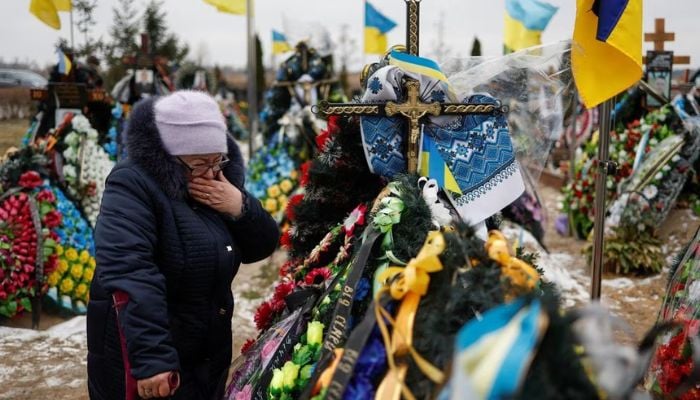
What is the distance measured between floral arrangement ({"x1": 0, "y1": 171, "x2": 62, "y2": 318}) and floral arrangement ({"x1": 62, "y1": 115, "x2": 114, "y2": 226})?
0.47 metres

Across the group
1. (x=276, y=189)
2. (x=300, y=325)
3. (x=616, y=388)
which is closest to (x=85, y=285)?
(x=276, y=189)

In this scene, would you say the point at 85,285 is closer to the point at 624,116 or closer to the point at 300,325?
the point at 300,325

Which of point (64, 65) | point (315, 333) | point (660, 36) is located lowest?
point (315, 333)

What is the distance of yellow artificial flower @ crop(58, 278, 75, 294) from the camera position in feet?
17.3

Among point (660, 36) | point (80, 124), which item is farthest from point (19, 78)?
point (660, 36)

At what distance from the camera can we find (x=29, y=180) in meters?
5.31

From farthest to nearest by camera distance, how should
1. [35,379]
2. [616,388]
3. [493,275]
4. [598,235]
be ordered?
[35,379] < [598,235] < [493,275] < [616,388]

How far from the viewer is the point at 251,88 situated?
11.2m

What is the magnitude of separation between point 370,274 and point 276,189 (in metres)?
6.23

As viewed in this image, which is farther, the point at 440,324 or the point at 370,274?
the point at 370,274

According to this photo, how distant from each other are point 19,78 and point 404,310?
297 inches

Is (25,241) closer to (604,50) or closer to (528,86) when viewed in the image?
(528,86)

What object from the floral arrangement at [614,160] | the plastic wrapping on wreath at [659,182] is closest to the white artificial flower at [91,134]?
the floral arrangement at [614,160]

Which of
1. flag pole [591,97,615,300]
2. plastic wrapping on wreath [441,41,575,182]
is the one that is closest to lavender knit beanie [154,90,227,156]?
plastic wrapping on wreath [441,41,575,182]
